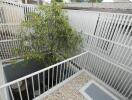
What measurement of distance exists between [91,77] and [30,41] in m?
1.88

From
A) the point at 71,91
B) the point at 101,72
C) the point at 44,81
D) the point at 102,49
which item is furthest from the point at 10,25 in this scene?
the point at 101,72

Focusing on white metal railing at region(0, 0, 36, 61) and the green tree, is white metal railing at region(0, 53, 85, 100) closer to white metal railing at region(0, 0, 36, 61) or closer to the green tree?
the green tree

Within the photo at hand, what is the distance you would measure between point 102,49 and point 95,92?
3.61ft

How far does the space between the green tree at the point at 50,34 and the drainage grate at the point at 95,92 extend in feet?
3.48

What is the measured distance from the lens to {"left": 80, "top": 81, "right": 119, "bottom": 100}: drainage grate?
238 cm

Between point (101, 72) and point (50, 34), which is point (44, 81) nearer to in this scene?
point (50, 34)

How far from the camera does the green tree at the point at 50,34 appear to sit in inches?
105

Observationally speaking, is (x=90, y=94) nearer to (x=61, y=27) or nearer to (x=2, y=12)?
(x=61, y=27)

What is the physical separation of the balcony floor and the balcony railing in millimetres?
233

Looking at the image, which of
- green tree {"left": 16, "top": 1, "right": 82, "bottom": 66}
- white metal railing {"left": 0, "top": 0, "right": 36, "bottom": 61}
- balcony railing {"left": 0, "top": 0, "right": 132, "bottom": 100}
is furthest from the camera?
white metal railing {"left": 0, "top": 0, "right": 36, "bottom": 61}

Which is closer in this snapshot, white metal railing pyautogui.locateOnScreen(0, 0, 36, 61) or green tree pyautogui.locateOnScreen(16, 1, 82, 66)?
green tree pyautogui.locateOnScreen(16, 1, 82, 66)

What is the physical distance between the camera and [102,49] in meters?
2.94

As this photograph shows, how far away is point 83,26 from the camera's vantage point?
334cm

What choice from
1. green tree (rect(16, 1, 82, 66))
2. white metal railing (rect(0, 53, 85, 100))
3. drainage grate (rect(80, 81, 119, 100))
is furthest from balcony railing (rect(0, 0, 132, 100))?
green tree (rect(16, 1, 82, 66))
